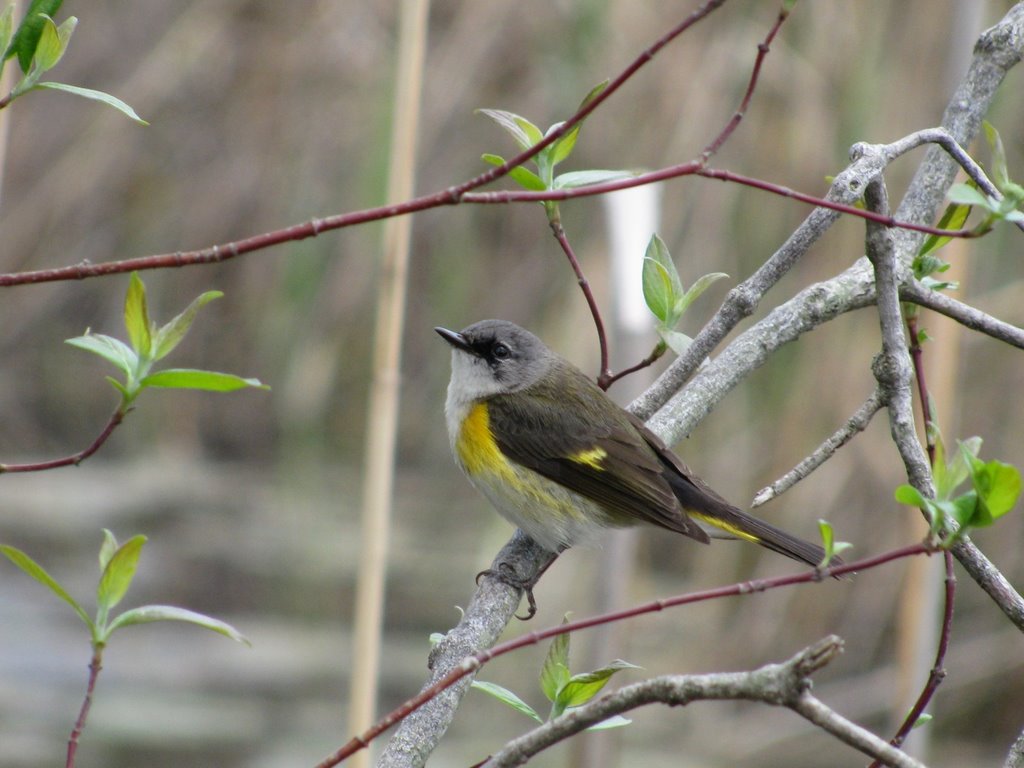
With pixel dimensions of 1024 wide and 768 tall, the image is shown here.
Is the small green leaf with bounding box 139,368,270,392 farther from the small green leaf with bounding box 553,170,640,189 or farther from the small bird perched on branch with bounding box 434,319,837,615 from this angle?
the small bird perched on branch with bounding box 434,319,837,615


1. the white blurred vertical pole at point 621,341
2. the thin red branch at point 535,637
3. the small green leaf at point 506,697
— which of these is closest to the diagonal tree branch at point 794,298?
the small green leaf at point 506,697

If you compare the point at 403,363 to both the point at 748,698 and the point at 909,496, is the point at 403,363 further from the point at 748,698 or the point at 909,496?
the point at 748,698

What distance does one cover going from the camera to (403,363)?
757 centimetres

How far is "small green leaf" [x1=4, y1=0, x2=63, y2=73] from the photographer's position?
4.01ft

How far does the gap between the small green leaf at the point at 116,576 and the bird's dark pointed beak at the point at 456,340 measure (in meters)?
2.03

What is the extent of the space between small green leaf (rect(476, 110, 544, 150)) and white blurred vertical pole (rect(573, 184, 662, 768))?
1.49m

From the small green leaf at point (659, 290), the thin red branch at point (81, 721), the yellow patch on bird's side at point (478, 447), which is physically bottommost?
the thin red branch at point (81, 721)

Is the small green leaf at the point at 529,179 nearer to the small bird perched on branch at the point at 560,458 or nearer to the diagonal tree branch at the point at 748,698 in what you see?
the diagonal tree branch at the point at 748,698

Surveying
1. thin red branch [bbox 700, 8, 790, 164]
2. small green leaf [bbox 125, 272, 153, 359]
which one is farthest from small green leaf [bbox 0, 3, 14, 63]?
thin red branch [bbox 700, 8, 790, 164]

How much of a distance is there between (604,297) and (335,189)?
1.92m

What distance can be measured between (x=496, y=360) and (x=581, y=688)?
2.04 meters

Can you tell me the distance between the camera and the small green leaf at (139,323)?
131cm

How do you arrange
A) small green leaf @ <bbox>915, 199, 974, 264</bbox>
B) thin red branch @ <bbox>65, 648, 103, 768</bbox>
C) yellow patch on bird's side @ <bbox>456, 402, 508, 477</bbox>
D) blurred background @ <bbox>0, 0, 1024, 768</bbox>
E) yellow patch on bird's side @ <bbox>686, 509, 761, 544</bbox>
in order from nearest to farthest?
1. thin red branch @ <bbox>65, 648, 103, 768</bbox>
2. small green leaf @ <bbox>915, 199, 974, 264</bbox>
3. yellow patch on bird's side @ <bbox>686, 509, 761, 544</bbox>
4. yellow patch on bird's side @ <bbox>456, 402, 508, 477</bbox>
5. blurred background @ <bbox>0, 0, 1024, 768</bbox>

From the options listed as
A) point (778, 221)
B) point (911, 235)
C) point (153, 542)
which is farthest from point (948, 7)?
point (153, 542)
